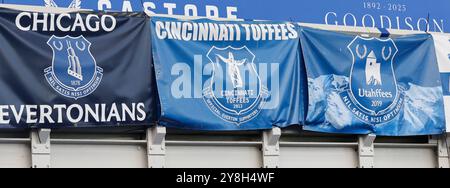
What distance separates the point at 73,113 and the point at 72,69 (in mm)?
392

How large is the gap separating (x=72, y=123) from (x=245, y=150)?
1.68 m

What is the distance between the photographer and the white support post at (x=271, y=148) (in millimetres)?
8227

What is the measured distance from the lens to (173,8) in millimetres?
8719

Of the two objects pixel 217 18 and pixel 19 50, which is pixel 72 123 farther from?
pixel 217 18

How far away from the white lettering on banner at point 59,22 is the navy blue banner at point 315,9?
460 millimetres

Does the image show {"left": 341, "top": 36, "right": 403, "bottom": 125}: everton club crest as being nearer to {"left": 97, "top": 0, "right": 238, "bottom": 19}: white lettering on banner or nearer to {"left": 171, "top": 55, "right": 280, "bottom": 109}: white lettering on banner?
{"left": 171, "top": 55, "right": 280, "bottom": 109}: white lettering on banner

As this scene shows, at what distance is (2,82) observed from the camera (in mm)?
7395

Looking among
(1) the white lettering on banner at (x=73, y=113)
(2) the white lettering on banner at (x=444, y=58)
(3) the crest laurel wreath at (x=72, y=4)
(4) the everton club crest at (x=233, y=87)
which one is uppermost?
(3) the crest laurel wreath at (x=72, y=4)

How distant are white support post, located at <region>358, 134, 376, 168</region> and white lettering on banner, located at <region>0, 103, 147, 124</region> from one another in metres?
2.25

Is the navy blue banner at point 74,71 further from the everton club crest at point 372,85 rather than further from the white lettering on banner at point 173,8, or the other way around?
the everton club crest at point 372,85

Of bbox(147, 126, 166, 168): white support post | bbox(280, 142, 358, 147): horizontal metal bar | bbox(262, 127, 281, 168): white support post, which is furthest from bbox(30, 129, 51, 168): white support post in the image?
bbox(280, 142, 358, 147): horizontal metal bar

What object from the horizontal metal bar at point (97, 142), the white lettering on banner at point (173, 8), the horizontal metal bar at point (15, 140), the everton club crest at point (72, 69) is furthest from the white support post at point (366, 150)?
the horizontal metal bar at point (15, 140)
